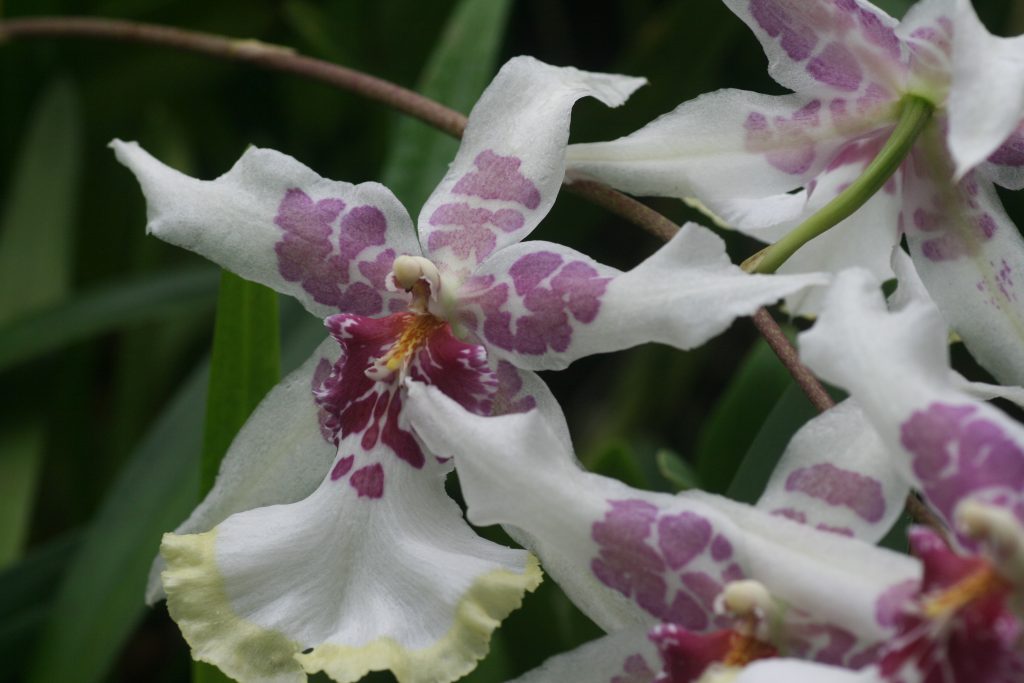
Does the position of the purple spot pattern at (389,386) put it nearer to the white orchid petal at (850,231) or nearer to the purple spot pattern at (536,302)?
A: the purple spot pattern at (536,302)

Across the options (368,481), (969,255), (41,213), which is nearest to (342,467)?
(368,481)

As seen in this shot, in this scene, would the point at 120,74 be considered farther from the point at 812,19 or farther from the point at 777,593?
the point at 777,593

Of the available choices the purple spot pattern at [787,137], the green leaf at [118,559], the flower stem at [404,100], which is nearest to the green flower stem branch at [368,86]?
the flower stem at [404,100]

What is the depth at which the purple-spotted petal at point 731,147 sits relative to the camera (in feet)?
3.31

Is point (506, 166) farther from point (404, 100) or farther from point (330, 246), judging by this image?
point (404, 100)

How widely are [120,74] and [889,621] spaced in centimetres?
160

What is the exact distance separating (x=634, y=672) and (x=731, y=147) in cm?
46

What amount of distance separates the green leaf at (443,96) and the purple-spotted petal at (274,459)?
1.44 ft

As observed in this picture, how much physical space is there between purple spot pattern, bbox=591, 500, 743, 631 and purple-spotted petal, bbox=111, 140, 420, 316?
0.29 meters

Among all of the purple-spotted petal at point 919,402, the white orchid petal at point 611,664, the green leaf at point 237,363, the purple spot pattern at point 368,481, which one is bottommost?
the green leaf at point 237,363

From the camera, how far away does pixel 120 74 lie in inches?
77.5

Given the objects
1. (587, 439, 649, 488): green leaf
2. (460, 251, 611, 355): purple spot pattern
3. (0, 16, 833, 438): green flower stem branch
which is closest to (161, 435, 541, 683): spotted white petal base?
(460, 251, 611, 355): purple spot pattern

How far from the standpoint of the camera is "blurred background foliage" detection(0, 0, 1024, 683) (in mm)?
1366

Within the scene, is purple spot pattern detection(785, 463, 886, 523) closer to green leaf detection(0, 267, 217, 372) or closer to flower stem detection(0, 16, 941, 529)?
flower stem detection(0, 16, 941, 529)
